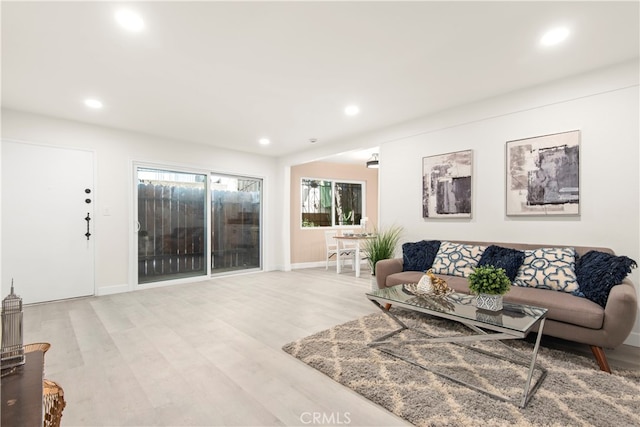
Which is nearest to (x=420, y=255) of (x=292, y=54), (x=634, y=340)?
(x=634, y=340)

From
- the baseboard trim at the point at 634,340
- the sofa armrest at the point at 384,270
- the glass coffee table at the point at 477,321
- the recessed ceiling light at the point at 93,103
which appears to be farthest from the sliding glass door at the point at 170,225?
the baseboard trim at the point at 634,340

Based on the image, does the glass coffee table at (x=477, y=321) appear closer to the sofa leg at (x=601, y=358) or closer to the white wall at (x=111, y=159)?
the sofa leg at (x=601, y=358)

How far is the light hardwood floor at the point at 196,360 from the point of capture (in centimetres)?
175

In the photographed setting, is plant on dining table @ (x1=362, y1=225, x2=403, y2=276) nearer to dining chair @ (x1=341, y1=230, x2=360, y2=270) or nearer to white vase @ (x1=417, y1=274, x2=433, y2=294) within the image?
white vase @ (x1=417, y1=274, x2=433, y2=294)

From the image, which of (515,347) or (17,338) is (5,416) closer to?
(17,338)

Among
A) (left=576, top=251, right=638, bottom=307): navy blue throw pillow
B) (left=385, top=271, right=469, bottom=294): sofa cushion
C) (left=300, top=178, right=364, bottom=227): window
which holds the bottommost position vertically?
(left=385, top=271, right=469, bottom=294): sofa cushion

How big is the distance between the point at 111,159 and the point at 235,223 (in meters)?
2.35

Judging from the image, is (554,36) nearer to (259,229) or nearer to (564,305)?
(564,305)

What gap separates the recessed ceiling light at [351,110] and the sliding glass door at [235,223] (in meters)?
3.05

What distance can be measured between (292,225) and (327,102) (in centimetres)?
→ 366

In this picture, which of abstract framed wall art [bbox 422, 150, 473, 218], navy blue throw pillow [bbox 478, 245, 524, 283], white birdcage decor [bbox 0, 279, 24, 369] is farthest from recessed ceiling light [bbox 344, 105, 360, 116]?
white birdcage decor [bbox 0, 279, 24, 369]

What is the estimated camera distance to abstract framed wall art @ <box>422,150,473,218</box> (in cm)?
373

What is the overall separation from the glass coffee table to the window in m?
4.69

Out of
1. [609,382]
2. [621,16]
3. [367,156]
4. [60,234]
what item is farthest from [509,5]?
[60,234]
